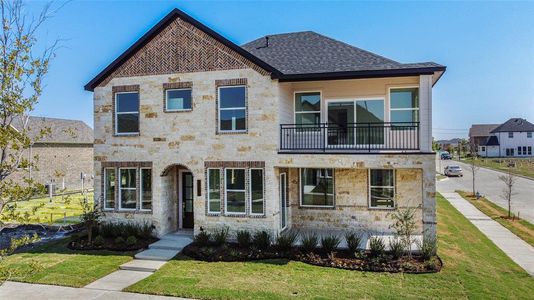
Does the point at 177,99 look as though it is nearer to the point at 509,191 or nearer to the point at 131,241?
the point at 131,241

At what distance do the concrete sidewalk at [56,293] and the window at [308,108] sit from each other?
891 centimetres

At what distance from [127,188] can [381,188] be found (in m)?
10.4

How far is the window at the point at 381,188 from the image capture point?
14.7 meters

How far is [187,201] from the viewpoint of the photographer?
15594 millimetres

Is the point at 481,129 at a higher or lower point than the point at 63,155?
higher

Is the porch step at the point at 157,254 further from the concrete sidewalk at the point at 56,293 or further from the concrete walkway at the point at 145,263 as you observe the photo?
the concrete sidewalk at the point at 56,293

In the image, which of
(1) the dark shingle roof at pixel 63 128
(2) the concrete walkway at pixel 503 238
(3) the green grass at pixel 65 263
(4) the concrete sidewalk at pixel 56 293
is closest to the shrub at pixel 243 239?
(3) the green grass at pixel 65 263

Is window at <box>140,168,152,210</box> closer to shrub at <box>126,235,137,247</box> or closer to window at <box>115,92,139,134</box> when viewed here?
shrub at <box>126,235,137,247</box>

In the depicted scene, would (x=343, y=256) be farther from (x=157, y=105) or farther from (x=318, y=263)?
(x=157, y=105)

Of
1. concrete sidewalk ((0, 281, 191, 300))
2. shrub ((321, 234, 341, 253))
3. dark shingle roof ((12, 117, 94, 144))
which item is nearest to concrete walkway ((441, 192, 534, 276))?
shrub ((321, 234, 341, 253))

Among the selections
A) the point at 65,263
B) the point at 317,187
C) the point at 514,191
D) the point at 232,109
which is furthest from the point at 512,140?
the point at 65,263

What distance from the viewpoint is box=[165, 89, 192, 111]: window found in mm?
14367

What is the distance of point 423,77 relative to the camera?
40.2 feet

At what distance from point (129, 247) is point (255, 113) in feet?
22.0
